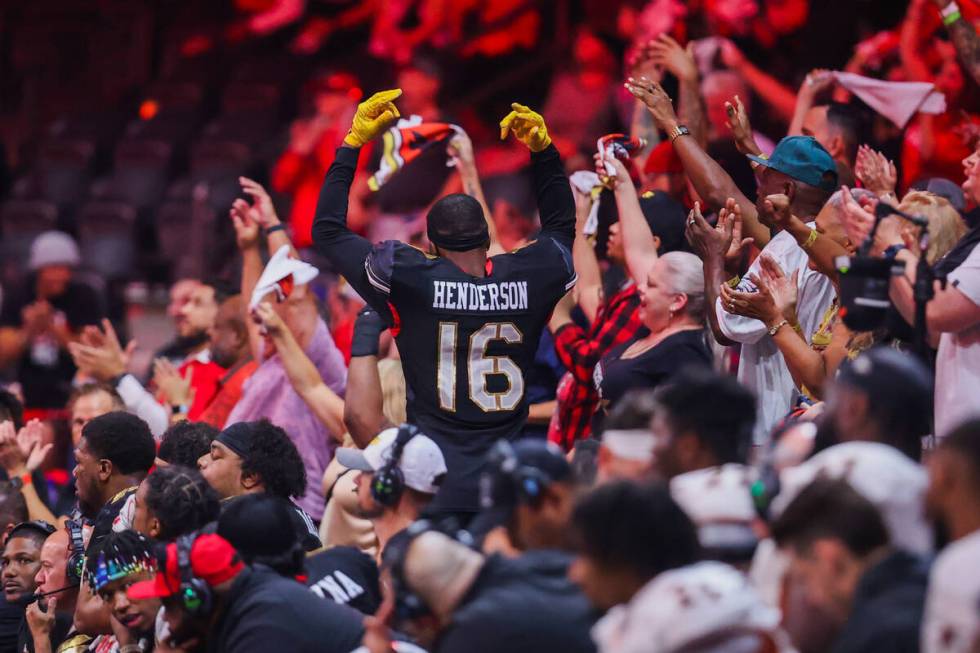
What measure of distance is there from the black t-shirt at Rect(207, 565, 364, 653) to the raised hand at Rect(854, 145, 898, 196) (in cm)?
262

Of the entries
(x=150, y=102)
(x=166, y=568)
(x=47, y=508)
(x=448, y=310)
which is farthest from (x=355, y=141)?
(x=150, y=102)

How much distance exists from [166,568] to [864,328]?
1.89 meters

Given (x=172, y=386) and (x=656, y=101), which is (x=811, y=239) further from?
(x=172, y=386)

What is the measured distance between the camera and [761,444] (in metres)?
5.42

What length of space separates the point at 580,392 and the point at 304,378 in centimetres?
116

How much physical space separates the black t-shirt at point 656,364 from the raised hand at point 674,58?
1589 mm

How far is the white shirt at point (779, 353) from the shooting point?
5516mm

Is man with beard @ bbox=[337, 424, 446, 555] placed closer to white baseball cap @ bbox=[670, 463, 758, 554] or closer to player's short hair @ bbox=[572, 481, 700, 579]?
white baseball cap @ bbox=[670, 463, 758, 554]

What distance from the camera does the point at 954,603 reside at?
2820 millimetres

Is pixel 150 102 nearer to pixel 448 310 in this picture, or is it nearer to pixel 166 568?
pixel 448 310

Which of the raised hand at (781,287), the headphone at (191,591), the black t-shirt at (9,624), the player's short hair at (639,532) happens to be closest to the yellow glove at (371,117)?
the raised hand at (781,287)

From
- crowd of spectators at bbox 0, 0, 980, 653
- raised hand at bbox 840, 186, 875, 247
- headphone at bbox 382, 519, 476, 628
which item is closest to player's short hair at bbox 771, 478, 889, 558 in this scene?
crowd of spectators at bbox 0, 0, 980, 653

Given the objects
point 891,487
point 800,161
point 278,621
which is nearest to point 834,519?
point 891,487

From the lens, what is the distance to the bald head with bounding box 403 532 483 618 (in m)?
3.48
